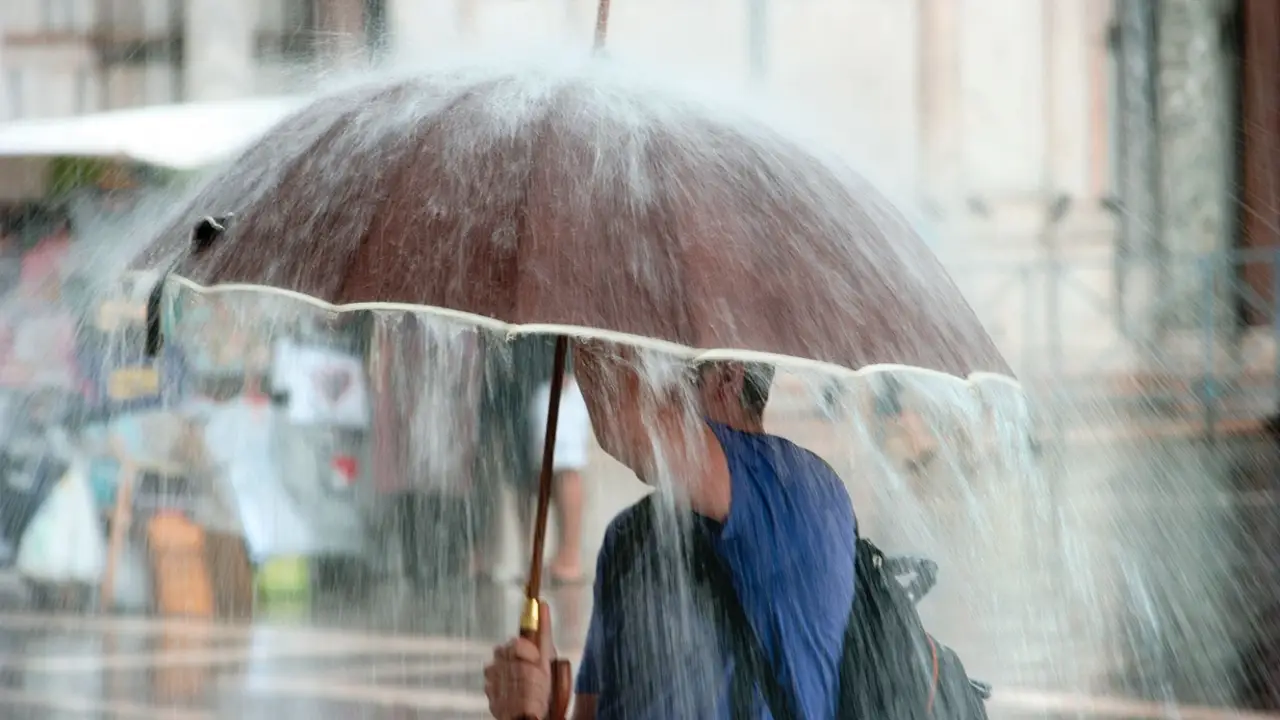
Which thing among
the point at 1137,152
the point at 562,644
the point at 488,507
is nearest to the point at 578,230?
the point at 562,644

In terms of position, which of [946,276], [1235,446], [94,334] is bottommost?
[1235,446]

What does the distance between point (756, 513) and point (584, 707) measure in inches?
17.2

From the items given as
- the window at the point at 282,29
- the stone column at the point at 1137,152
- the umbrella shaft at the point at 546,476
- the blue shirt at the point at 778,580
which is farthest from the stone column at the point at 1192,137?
the blue shirt at the point at 778,580

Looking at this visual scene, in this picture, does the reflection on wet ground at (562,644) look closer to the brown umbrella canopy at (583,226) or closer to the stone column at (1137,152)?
the brown umbrella canopy at (583,226)

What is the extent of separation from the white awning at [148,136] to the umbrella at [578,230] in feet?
18.5

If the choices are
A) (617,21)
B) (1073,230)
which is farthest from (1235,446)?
(617,21)

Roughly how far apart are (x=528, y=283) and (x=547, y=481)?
0.51m

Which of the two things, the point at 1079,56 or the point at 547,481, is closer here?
the point at 547,481

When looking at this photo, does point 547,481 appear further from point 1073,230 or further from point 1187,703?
point 1073,230

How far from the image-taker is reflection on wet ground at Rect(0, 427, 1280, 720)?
5.72 meters

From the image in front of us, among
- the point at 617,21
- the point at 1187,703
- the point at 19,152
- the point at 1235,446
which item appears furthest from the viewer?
the point at 617,21

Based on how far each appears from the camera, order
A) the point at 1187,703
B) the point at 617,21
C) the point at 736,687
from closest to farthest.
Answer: the point at 736,687 < the point at 1187,703 < the point at 617,21

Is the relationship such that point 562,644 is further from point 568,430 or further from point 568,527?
point 568,430

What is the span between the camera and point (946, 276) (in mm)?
2268
